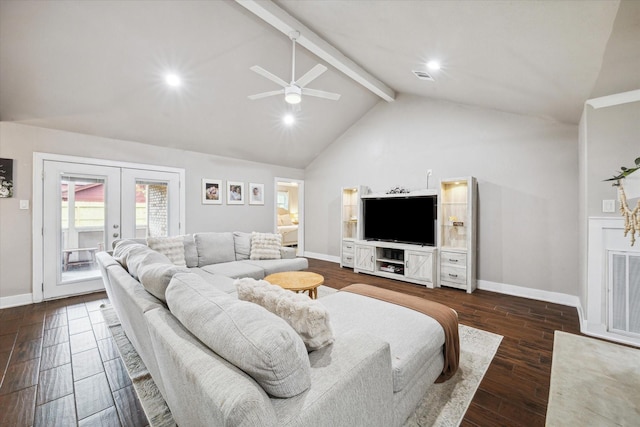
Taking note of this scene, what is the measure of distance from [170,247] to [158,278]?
7.98 ft

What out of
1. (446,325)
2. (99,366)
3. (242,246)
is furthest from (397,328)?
(242,246)

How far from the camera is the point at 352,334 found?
4.37 feet

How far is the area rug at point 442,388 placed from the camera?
1629mm

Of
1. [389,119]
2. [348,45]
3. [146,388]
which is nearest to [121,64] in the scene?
[348,45]

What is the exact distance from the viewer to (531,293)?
3859 mm

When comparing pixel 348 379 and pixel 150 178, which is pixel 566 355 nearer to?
pixel 348 379

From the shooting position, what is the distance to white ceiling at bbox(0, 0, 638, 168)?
85.0 inches

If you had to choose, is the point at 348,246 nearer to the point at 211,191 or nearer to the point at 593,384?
the point at 211,191

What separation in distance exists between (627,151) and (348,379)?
3449mm

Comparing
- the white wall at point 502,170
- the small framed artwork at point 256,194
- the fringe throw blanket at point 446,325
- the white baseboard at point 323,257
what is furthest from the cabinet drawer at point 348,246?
the fringe throw blanket at point 446,325

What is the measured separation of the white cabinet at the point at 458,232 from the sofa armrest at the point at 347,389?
11.1 feet

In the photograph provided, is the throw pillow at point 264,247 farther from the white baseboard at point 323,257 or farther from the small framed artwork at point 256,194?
the white baseboard at point 323,257

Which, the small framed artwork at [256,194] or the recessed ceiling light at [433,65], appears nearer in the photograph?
the recessed ceiling light at [433,65]

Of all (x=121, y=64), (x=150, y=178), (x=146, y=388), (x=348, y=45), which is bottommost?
(x=146, y=388)
